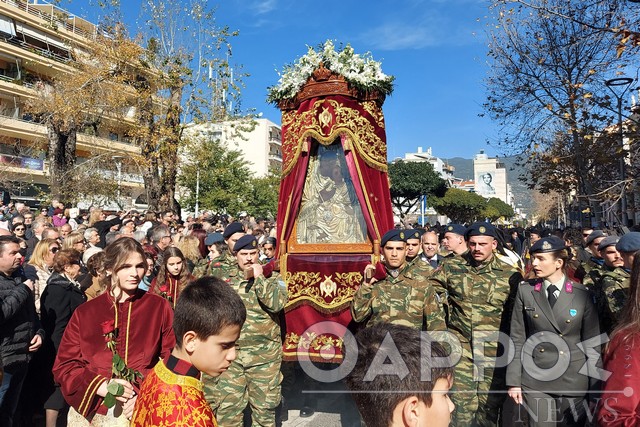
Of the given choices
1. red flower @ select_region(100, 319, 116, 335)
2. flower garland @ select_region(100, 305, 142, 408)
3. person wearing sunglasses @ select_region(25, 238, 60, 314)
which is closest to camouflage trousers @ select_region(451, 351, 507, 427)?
flower garland @ select_region(100, 305, 142, 408)

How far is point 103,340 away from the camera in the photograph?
302 cm

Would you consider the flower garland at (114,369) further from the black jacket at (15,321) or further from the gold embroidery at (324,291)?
the gold embroidery at (324,291)

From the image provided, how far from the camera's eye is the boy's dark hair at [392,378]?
1.71 m

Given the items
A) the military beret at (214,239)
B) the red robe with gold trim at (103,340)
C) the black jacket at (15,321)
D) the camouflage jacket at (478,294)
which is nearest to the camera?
the red robe with gold trim at (103,340)

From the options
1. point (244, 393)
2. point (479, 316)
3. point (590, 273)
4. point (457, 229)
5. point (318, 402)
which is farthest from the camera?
point (457, 229)

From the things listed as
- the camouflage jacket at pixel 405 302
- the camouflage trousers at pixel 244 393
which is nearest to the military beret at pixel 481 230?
the camouflage jacket at pixel 405 302

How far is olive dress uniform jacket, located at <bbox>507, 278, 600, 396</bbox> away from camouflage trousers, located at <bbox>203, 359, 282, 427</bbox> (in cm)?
212

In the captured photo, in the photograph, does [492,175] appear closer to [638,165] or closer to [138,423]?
[638,165]

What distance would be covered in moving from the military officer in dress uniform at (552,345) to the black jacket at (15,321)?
4020mm

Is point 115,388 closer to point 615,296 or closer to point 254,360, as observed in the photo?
point 254,360

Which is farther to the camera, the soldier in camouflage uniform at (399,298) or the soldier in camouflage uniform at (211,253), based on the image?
the soldier in camouflage uniform at (211,253)

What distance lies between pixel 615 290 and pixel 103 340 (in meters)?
3.97

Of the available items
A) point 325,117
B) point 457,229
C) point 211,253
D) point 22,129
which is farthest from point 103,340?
point 22,129

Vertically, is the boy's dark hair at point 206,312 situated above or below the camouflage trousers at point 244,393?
above
